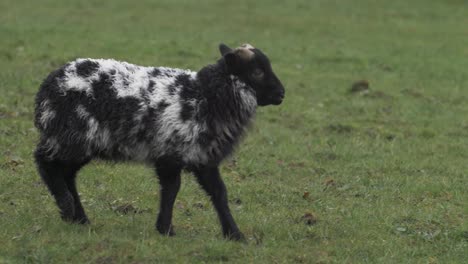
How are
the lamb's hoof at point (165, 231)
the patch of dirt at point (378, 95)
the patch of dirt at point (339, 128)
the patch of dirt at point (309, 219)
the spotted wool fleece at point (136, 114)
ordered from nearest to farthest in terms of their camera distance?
the spotted wool fleece at point (136, 114), the lamb's hoof at point (165, 231), the patch of dirt at point (309, 219), the patch of dirt at point (339, 128), the patch of dirt at point (378, 95)

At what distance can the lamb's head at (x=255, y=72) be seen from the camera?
843cm

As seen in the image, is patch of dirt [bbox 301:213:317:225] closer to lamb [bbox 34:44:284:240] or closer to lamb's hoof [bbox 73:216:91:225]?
lamb [bbox 34:44:284:240]

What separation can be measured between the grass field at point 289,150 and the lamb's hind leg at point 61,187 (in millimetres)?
162

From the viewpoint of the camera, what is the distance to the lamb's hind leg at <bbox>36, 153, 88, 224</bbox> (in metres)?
8.51

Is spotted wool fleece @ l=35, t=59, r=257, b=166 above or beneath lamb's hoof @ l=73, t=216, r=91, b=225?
above

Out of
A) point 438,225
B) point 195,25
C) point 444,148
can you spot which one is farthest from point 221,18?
point 438,225

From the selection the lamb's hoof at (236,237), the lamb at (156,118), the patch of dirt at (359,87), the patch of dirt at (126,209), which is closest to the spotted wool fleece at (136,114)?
the lamb at (156,118)

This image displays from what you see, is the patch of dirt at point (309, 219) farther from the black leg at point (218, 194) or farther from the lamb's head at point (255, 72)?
the lamb's head at point (255, 72)

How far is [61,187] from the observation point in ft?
28.0

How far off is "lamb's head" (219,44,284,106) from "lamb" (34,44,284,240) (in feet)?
0.03

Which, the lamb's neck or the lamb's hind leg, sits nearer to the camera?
the lamb's neck

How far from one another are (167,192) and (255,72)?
1.53 meters

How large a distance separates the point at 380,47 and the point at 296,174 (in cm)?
1277

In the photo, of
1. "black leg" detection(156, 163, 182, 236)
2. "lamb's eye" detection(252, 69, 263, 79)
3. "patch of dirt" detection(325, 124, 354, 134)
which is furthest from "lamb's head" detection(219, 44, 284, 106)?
"patch of dirt" detection(325, 124, 354, 134)
